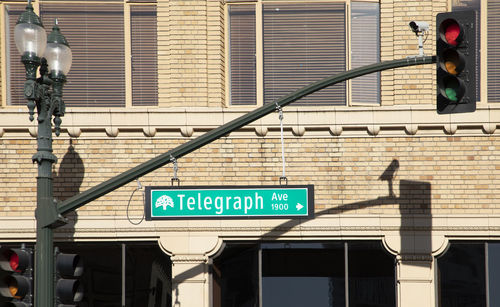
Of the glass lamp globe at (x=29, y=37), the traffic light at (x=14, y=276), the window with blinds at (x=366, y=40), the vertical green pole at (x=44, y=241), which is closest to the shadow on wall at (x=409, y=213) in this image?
the window with blinds at (x=366, y=40)

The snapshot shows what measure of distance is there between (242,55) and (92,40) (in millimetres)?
2773

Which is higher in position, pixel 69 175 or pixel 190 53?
pixel 190 53

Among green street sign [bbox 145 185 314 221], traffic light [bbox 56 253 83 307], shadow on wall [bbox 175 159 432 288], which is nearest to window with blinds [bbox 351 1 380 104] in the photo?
shadow on wall [bbox 175 159 432 288]

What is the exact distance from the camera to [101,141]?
14.8 meters

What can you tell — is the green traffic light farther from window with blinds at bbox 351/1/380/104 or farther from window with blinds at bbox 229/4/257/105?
window with blinds at bbox 229/4/257/105

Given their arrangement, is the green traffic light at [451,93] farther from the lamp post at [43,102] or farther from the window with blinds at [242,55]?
the window with blinds at [242,55]

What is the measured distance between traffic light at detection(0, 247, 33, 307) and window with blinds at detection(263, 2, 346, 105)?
6.73 m

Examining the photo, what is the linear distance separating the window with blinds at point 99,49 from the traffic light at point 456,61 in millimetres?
6881

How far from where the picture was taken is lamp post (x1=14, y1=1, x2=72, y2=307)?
1014cm

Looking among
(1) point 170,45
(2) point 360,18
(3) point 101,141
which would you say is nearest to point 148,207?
(3) point 101,141

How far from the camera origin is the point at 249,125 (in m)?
14.7

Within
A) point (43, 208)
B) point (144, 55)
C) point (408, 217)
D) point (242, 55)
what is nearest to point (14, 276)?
point (43, 208)

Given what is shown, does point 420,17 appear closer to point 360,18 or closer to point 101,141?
point 360,18

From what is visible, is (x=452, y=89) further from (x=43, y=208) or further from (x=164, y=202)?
(x=43, y=208)
